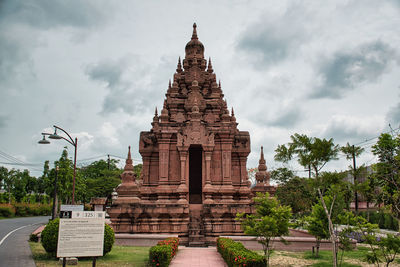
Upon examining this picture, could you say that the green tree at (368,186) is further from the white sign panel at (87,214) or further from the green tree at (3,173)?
the green tree at (3,173)

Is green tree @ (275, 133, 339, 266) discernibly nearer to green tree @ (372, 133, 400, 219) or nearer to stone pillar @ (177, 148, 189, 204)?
green tree @ (372, 133, 400, 219)

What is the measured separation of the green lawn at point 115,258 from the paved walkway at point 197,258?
1.22 meters

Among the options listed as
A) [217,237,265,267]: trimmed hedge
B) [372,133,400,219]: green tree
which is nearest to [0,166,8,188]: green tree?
[217,237,265,267]: trimmed hedge

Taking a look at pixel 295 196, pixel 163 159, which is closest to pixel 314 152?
pixel 163 159

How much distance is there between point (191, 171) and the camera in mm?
23219

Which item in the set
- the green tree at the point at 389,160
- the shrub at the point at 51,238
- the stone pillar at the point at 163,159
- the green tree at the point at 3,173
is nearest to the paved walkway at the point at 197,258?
the shrub at the point at 51,238

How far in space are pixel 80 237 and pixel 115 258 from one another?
4562 mm

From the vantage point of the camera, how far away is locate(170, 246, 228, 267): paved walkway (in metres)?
11.2

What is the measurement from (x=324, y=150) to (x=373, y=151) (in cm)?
220

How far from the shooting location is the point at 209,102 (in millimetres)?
21688

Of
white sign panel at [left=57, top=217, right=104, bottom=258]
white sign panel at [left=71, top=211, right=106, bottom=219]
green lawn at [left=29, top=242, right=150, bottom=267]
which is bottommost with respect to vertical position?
green lawn at [left=29, top=242, right=150, bottom=267]

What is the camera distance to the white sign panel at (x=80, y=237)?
7570 mm

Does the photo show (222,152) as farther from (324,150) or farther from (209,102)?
(324,150)

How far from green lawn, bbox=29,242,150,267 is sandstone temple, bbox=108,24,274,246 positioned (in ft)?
9.95
